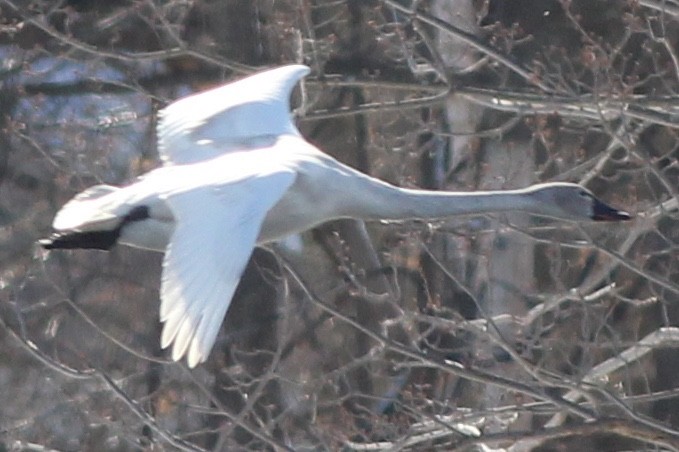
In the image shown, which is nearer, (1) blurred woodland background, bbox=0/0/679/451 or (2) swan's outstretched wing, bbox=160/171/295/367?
(2) swan's outstretched wing, bbox=160/171/295/367

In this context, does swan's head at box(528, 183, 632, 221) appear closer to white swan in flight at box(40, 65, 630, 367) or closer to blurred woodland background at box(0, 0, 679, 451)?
white swan in flight at box(40, 65, 630, 367)

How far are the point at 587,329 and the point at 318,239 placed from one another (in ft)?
13.4

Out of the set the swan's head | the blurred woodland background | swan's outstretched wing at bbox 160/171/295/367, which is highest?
swan's outstretched wing at bbox 160/171/295/367

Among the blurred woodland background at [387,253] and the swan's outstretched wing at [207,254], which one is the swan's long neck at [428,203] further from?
the blurred woodland background at [387,253]

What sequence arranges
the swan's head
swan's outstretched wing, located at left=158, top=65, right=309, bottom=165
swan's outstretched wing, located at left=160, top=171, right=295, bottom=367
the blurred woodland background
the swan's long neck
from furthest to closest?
the blurred woodland background < swan's outstretched wing, located at left=158, top=65, right=309, bottom=165 < the swan's head < the swan's long neck < swan's outstretched wing, located at left=160, top=171, right=295, bottom=367

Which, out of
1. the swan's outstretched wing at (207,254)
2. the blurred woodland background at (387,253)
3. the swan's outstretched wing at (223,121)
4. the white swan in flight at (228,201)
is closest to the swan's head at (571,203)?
the white swan in flight at (228,201)

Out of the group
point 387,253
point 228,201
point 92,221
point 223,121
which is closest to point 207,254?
point 228,201

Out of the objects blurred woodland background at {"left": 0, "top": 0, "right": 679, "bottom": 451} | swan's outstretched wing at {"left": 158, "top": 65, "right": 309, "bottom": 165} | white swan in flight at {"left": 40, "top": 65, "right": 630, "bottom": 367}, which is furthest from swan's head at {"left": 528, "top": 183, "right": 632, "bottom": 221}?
blurred woodland background at {"left": 0, "top": 0, "right": 679, "bottom": 451}

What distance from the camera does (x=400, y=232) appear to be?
1007 cm

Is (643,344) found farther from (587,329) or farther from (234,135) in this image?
(234,135)

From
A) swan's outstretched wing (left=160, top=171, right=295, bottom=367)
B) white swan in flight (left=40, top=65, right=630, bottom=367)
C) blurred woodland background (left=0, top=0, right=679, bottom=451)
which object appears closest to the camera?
swan's outstretched wing (left=160, top=171, right=295, bottom=367)

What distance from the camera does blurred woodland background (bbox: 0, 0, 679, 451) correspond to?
30.8 feet

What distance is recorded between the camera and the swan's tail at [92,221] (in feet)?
23.6

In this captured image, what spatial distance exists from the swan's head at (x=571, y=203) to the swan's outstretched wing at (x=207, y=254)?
1299 mm
